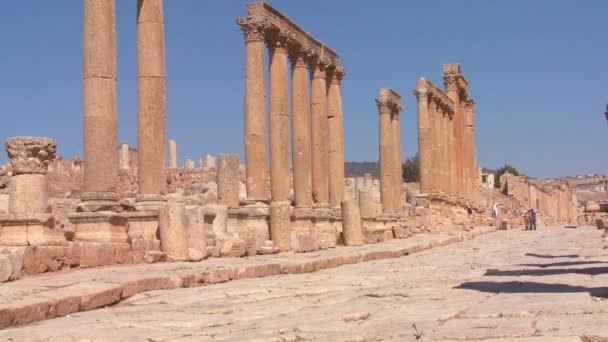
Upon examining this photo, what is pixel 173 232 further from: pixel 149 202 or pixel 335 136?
pixel 335 136

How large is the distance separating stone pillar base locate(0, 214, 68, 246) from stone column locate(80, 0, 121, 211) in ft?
12.4

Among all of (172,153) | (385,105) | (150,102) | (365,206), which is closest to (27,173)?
(150,102)

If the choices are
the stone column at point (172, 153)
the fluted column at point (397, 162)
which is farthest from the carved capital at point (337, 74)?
the stone column at point (172, 153)

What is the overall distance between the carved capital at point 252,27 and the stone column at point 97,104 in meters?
8.13

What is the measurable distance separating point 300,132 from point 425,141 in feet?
47.3

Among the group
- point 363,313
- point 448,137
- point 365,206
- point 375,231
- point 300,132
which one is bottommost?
point 363,313

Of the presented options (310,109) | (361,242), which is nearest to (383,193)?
(310,109)

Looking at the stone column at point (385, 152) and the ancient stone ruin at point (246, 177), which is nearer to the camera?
the ancient stone ruin at point (246, 177)

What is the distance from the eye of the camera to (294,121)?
2859cm

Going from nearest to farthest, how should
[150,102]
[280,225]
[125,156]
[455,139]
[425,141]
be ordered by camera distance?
[150,102], [280,225], [425,141], [455,139], [125,156]

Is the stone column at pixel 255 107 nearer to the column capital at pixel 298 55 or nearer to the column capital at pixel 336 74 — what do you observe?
the column capital at pixel 298 55

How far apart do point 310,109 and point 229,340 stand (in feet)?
79.5

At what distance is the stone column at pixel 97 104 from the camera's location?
1739cm

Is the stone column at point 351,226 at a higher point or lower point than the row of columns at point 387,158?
lower
